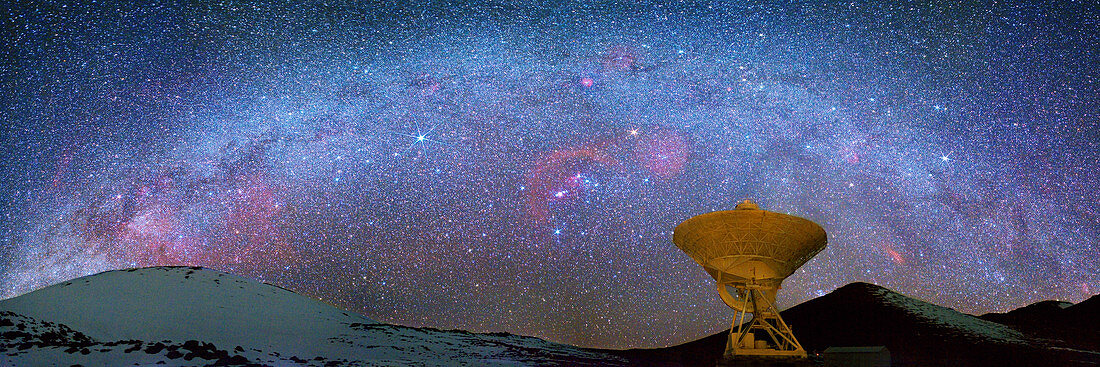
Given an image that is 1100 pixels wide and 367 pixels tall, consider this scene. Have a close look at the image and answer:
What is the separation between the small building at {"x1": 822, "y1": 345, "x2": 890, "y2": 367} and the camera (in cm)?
3206

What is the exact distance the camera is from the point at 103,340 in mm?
65812

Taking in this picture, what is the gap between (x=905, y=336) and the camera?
81.4 metres

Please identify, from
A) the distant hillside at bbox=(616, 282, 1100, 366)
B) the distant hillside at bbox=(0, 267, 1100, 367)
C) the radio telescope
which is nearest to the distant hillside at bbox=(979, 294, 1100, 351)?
the distant hillside at bbox=(0, 267, 1100, 367)

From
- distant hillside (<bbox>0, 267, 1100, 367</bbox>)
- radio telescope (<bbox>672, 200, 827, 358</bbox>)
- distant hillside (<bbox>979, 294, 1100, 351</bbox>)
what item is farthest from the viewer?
distant hillside (<bbox>979, 294, 1100, 351</bbox>)

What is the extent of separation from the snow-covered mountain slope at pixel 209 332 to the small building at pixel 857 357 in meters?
28.0

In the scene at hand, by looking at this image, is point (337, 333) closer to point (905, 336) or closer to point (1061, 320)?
point (905, 336)

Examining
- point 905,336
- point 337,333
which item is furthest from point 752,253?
point 337,333

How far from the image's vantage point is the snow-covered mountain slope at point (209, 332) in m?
58.4

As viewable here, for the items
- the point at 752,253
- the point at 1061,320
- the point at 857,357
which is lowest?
the point at 857,357

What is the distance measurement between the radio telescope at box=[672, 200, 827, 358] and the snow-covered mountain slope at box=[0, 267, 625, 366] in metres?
33.2

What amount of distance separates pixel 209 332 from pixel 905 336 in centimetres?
8971

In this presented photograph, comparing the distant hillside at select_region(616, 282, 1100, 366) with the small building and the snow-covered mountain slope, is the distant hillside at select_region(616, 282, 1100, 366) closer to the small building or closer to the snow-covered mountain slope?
the snow-covered mountain slope

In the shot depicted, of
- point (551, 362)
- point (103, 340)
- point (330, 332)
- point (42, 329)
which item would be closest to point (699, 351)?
point (551, 362)

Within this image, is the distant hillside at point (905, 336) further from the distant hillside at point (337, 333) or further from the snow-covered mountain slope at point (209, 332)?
the snow-covered mountain slope at point (209, 332)
